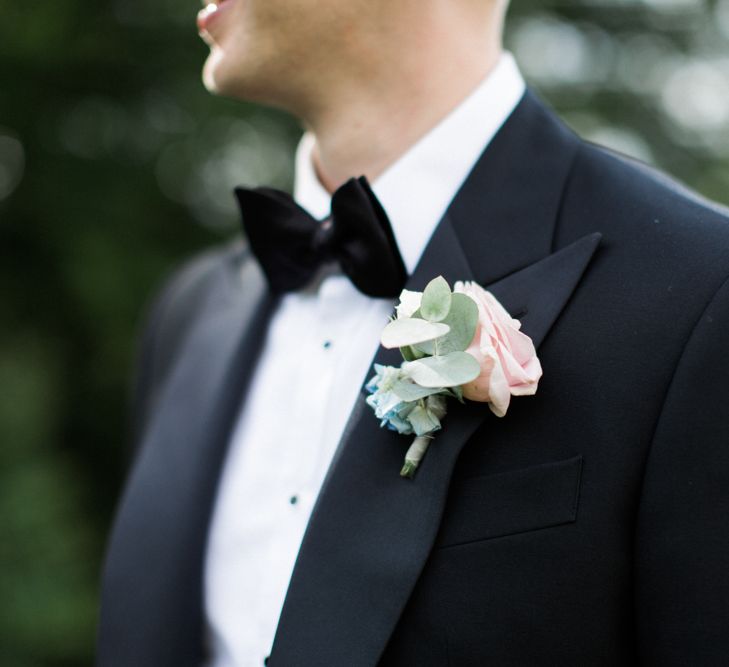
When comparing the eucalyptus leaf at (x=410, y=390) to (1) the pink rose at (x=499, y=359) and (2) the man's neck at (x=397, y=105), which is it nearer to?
(1) the pink rose at (x=499, y=359)

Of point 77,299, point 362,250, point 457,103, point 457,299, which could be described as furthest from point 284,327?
point 77,299

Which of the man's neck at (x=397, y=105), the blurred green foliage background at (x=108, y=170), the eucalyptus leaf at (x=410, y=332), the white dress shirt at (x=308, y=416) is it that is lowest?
the blurred green foliage background at (x=108, y=170)

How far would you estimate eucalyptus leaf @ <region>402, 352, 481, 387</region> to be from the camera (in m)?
1.29

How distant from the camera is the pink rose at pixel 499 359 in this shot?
1320 millimetres

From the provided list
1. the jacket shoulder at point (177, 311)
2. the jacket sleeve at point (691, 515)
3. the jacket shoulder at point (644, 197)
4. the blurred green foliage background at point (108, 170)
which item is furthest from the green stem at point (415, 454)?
the blurred green foliage background at point (108, 170)

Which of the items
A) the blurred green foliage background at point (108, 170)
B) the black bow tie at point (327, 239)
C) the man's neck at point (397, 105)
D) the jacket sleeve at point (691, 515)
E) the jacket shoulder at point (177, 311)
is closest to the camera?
the jacket sleeve at point (691, 515)

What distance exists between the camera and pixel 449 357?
1.32m

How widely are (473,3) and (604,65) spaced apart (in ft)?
10.00

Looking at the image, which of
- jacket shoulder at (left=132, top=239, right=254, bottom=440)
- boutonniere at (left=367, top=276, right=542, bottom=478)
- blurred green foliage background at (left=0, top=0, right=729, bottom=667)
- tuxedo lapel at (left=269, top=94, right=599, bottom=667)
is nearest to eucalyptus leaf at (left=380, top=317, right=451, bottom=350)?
boutonniere at (left=367, top=276, right=542, bottom=478)

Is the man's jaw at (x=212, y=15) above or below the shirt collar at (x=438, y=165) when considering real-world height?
above

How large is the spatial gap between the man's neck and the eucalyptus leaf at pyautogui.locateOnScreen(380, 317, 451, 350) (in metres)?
0.59

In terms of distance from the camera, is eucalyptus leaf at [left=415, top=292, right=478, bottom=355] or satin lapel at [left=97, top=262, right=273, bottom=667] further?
satin lapel at [left=97, top=262, right=273, bottom=667]

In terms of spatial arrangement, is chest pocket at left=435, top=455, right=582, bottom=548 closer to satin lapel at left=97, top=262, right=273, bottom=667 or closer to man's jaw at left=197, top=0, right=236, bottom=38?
satin lapel at left=97, top=262, right=273, bottom=667

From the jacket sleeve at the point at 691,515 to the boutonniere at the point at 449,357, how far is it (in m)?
0.21
